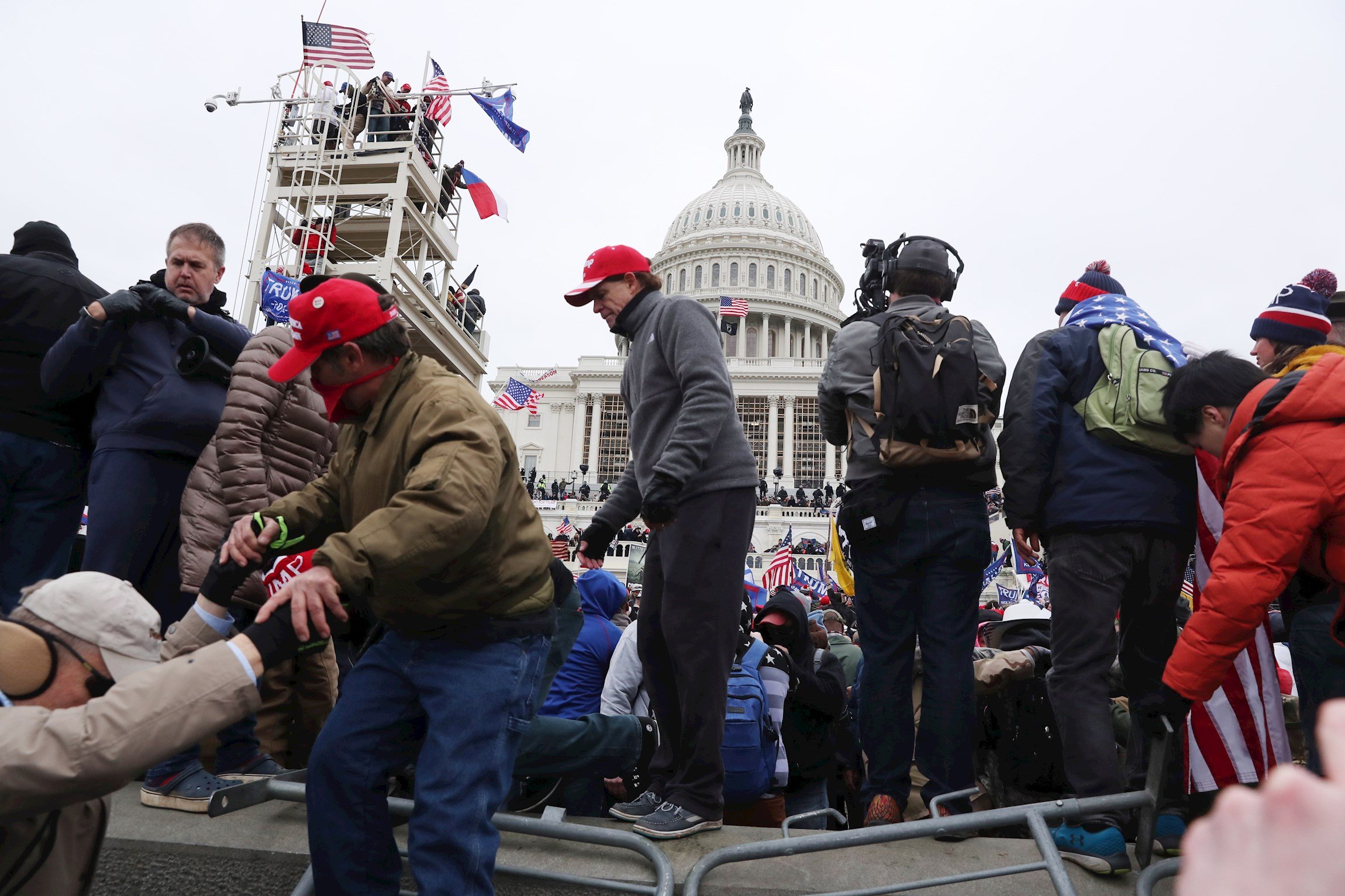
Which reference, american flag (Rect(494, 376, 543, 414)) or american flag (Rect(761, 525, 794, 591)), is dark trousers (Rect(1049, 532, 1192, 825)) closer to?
american flag (Rect(761, 525, 794, 591))

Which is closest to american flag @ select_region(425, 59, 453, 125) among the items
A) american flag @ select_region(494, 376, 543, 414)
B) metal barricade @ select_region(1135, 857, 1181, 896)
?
american flag @ select_region(494, 376, 543, 414)

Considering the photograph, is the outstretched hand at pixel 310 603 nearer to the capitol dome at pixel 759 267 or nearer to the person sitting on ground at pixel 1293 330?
the person sitting on ground at pixel 1293 330

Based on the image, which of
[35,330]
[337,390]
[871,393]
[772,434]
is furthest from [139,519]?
[772,434]

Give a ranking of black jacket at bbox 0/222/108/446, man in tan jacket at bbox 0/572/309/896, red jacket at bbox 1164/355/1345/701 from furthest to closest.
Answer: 1. black jacket at bbox 0/222/108/446
2. red jacket at bbox 1164/355/1345/701
3. man in tan jacket at bbox 0/572/309/896

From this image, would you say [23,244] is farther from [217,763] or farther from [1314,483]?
[1314,483]

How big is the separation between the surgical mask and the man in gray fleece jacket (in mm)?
969

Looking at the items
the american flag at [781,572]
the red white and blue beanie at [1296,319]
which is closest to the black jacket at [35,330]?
the red white and blue beanie at [1296,319]

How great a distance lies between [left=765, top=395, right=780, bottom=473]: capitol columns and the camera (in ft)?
186

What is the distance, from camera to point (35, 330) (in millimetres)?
3705

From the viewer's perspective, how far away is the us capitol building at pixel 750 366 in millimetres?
56406

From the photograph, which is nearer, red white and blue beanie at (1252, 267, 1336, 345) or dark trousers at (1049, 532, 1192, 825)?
dark trousers at (1049, 532, 1192, 825)

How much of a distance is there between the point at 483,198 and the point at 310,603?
23.7 meters

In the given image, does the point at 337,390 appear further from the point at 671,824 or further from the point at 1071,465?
the point at 1071,465

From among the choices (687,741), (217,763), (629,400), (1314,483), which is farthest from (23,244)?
(1314,483)
